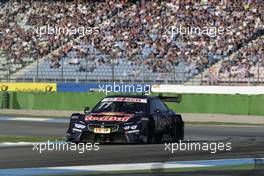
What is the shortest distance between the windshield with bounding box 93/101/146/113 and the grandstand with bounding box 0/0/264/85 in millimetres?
17527

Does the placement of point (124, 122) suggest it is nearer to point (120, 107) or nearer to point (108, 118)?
point (108, 118)

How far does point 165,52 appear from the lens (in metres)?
35.5

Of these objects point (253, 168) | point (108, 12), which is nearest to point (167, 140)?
point (253, 168)

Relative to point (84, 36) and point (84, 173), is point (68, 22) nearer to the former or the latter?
point (84, 36)

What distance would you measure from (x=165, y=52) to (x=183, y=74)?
6.90ft

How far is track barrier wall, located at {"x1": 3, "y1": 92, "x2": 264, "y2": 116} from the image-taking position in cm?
2911

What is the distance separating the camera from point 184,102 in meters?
30.2

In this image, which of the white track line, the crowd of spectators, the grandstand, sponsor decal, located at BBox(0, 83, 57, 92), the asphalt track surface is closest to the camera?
the white track line

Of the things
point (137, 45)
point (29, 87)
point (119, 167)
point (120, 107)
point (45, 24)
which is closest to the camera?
point (119, 167)

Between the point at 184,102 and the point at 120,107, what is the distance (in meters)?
15.0

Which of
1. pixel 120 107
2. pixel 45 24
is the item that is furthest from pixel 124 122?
pixel 45 24

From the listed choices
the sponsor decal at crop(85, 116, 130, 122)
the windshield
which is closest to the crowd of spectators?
the windshield

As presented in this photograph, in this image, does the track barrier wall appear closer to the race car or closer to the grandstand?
the grandstand

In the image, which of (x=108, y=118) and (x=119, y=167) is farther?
(x=108, y=118)
